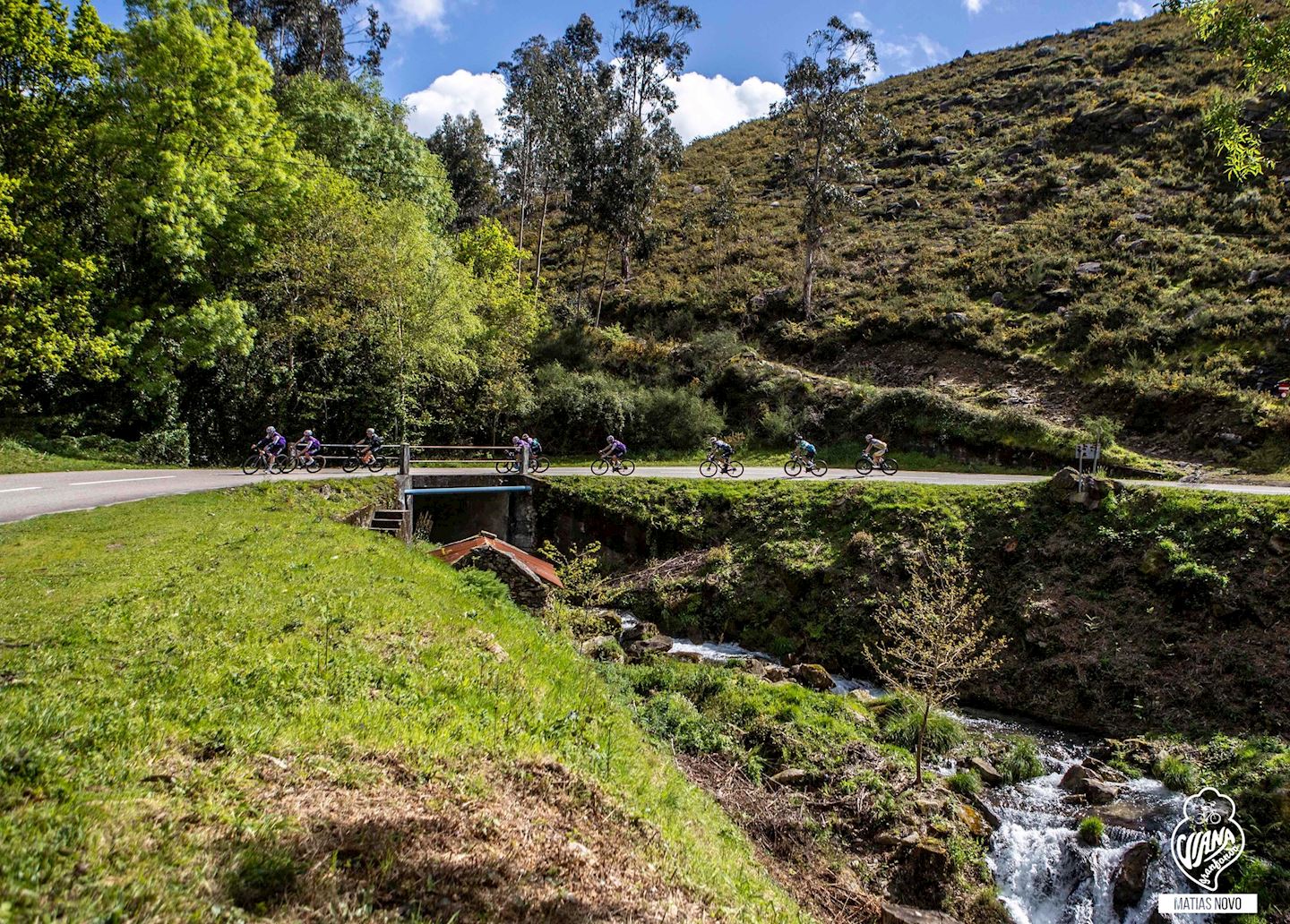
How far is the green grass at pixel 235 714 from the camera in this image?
3.33 m

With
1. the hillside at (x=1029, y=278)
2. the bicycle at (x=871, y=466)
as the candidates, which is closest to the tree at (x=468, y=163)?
the hillside at (x=1029, y=278)

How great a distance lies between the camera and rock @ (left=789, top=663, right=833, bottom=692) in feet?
45.9

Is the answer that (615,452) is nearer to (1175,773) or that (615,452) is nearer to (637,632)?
(637,632)

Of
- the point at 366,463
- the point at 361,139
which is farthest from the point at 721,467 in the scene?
the point at 361,139

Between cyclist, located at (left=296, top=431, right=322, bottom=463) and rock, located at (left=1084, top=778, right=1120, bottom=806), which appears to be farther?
cyclist, located at (left=296, top=431, right=322, bottom=463)

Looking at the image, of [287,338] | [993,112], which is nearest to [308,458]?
[287,338]

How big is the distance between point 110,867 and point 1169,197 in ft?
179

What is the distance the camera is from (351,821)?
13.7 feet

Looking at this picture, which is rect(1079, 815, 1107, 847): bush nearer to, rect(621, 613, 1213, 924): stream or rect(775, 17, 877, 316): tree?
rect(621, 613, 1213, 924): stream

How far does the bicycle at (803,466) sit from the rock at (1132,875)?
52.0 ft

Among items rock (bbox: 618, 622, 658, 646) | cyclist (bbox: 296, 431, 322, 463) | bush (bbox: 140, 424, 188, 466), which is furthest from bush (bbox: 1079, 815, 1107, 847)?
bush (bbox: 140, 424, 188, 466)

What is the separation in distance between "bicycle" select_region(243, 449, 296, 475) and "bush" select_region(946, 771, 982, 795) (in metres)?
22.0

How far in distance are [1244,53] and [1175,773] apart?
1083 cm

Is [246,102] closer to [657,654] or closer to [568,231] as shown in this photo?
[657,654]
